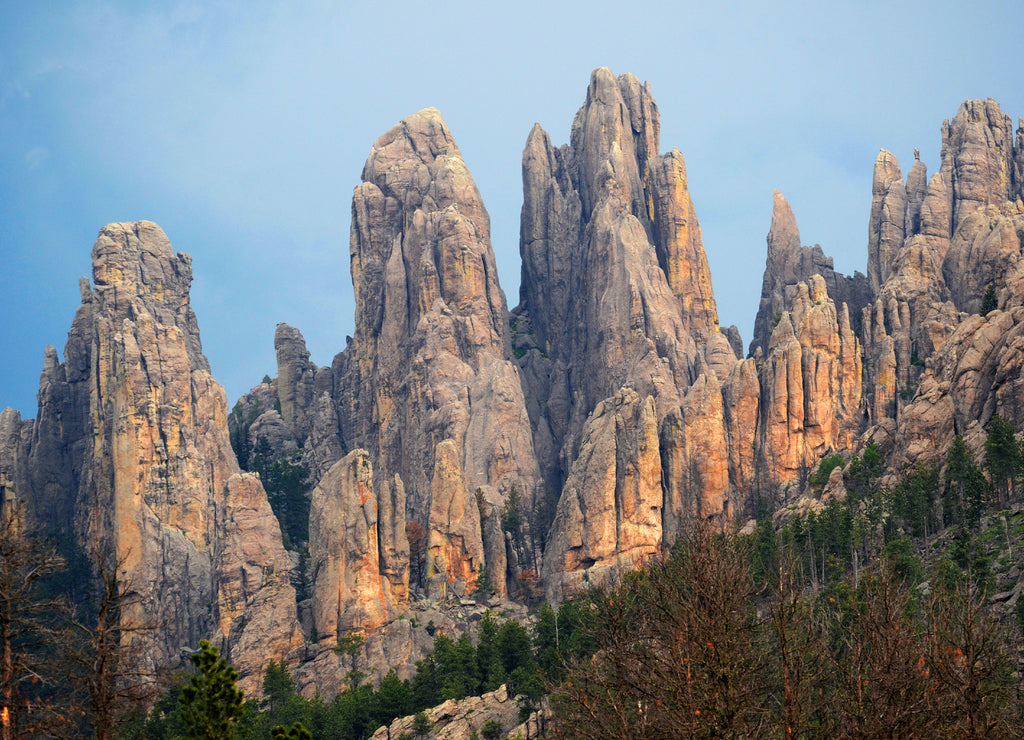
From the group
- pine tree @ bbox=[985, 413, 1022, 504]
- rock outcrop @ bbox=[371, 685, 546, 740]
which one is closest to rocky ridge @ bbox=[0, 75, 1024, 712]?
pine tree @ bbox=[985, 413, 1022, 504]

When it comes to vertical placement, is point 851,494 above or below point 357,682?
above

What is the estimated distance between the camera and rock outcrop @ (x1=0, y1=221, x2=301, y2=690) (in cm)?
11019

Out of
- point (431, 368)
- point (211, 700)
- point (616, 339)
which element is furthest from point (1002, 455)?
point (431, 368)

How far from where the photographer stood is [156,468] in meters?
130

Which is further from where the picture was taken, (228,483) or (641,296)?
(641,296)

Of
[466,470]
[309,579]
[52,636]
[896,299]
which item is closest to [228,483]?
[309,579]

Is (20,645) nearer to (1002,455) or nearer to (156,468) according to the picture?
(1002,455)

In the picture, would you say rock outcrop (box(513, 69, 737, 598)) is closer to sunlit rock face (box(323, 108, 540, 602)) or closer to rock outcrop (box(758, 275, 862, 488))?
rock outcrop (box(758, 275, 862, 488))

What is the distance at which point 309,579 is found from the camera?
11431cm

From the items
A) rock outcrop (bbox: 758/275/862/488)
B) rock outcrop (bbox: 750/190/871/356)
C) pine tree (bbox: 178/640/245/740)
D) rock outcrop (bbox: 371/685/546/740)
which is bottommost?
rock outcrop (bbox: 371/685/546/740)

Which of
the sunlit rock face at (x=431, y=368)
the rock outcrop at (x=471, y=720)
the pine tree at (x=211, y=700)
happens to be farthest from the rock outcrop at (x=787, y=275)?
the pine tree at (x=211, y=700)

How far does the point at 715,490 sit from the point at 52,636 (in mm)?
85707

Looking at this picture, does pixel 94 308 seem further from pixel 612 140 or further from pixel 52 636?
pixel 52 636

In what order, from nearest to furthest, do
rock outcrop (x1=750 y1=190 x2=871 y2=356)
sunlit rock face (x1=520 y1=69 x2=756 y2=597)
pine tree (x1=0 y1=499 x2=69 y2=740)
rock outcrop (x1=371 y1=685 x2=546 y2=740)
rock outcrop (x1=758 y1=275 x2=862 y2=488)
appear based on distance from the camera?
Result: pine tree (x1=0 y1=499 x2=69 y2=740) < rock outcrop (x1=371 y1=685 x2=546 y2=740) < sunlit rock face (x1=520 y1=69 x2=756 y2=597) < rock outcrop (x1=758 y1=275 x2=862 y2=488) < rock outcrop (x1=750 y1=190 x2=871 y2=356)
